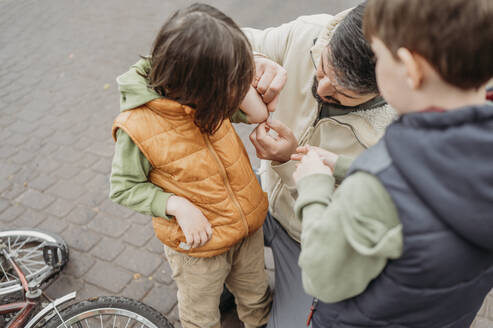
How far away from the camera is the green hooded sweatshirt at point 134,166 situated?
5.46 feet

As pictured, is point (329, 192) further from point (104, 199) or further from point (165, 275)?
point (104, 199)

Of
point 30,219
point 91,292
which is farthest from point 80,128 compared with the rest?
point 91,292

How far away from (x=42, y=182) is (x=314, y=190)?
12.0ft

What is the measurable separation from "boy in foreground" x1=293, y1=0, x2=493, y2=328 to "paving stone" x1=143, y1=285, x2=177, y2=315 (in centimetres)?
208

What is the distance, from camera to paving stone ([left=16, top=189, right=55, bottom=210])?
3938 mm

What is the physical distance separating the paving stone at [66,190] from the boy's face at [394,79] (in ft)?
11.6

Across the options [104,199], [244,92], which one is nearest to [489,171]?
[244,92]

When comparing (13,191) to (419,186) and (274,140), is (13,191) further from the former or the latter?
(419,186)

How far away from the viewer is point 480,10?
91cm

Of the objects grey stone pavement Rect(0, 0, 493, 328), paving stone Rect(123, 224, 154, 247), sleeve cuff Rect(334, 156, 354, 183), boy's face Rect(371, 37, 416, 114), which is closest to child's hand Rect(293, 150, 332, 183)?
sleeve cuff Rect(334, 156, 354, 183)

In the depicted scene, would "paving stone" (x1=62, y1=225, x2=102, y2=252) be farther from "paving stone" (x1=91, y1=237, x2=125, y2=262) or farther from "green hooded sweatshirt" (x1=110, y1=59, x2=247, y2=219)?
"green hooded sweatshirt" (x1=110, y1=59, x2=247, y2=219)

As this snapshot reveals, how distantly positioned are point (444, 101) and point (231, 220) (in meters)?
1.17

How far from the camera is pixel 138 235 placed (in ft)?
12.0

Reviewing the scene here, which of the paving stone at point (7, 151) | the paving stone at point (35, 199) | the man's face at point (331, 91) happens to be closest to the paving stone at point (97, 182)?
the paving stone at point (35, 199)
